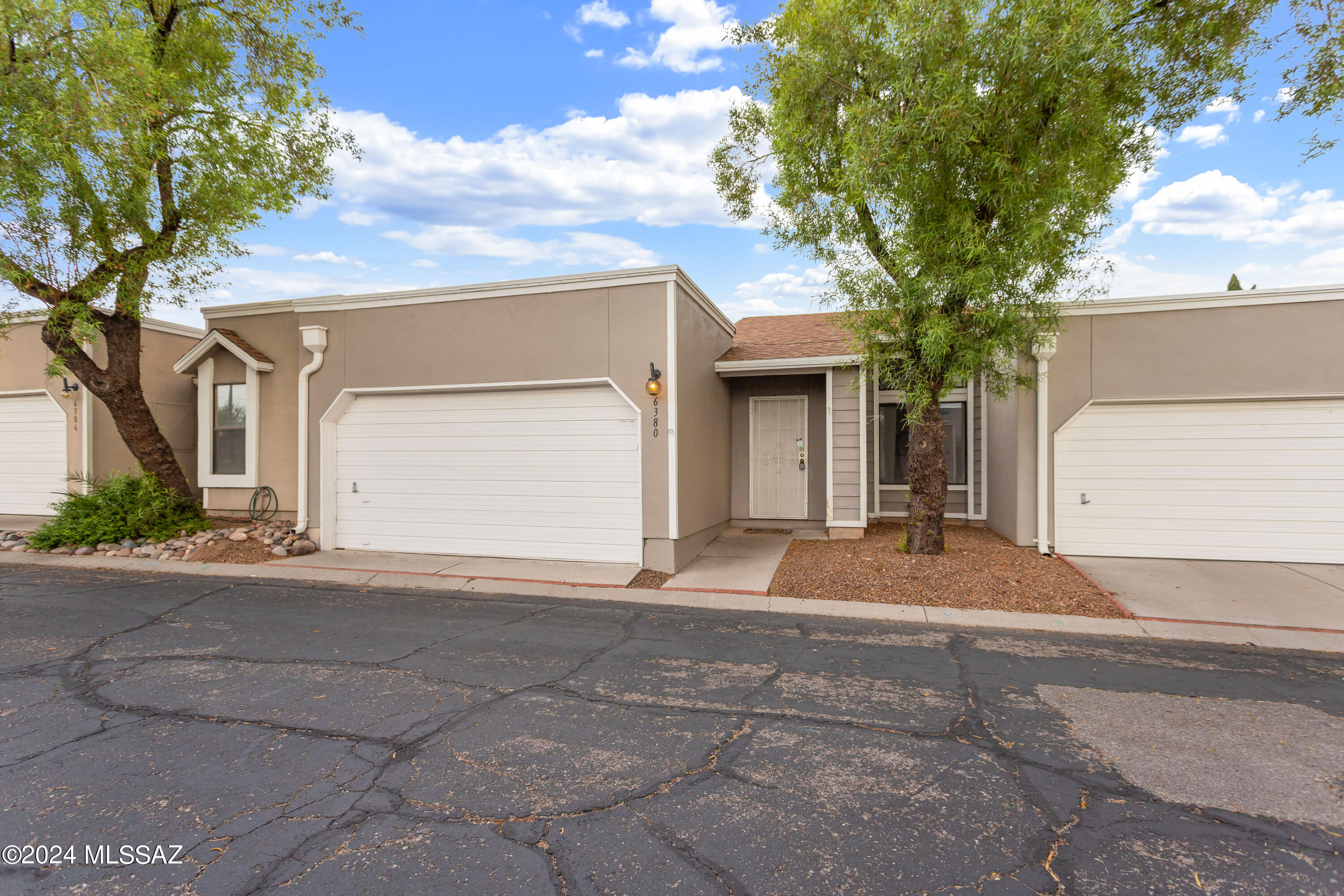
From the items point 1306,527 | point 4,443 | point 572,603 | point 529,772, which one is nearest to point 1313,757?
point 529,772

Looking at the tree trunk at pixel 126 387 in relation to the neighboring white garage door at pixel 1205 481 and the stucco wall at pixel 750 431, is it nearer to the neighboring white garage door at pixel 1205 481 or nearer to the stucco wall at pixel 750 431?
the stucco wall at pixel 750 431

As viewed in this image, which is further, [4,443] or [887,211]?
[4,443]

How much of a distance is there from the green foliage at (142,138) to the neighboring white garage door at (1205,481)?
488 inches

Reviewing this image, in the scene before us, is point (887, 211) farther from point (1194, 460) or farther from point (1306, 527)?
point (1306, 527)

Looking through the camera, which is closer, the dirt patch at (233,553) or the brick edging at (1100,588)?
the brick edging at (1100,588)

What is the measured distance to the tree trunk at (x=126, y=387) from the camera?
9312 mm

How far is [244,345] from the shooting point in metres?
10.2

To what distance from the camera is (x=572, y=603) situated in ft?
22.0

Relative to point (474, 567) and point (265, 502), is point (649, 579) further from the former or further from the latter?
point (265, 502)

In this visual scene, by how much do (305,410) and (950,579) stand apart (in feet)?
29.8

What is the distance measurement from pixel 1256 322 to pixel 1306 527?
2657mm

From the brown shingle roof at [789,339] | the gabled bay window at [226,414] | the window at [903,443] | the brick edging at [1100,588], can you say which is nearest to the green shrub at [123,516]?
the gabled bay window at [226,414]

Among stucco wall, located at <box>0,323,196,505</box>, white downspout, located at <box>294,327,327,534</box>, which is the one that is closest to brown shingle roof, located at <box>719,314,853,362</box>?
white downspout, located at <box>294,327,327,534</box>

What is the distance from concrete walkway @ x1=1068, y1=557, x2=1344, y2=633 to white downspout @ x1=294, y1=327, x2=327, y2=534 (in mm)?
10505
